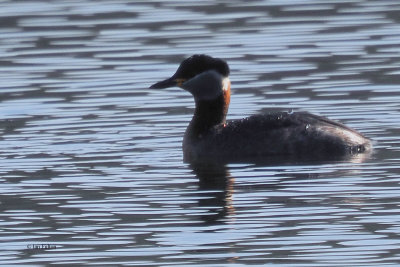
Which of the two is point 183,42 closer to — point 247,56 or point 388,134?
point 247,56

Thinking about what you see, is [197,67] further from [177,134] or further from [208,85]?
[177,134]

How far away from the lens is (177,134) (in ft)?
63.6

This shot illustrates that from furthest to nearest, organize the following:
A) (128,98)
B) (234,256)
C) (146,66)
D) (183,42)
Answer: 1. (183,42)
2. (146,66)
3. (128,98)
4. (234,256)

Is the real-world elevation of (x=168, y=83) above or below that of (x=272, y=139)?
above

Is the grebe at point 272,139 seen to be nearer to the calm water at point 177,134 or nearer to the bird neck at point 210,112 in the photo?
the bird neck at point 210,112

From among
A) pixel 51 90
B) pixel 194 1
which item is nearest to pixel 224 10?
pixel 194 1

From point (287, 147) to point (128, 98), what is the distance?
391cm

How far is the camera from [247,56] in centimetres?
2403

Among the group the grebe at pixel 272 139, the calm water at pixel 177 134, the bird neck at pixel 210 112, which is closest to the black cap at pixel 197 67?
the bird neck at pixel 210 112

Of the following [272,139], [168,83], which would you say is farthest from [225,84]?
[272,139]

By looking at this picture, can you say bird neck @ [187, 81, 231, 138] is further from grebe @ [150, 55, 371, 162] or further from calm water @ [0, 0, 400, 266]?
calm water @ [0, 0, 400, 266]

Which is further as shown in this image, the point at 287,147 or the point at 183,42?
the point at 183,42

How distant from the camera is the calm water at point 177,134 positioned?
13.1 m

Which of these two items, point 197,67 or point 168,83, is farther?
point 168,83
